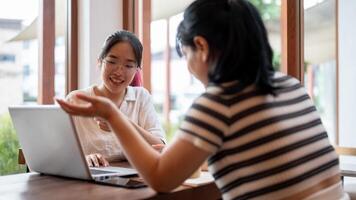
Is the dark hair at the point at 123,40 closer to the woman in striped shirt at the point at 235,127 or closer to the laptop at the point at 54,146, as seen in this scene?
the laptop at the point at 54,146

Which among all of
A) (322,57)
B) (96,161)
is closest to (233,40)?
(96,161)

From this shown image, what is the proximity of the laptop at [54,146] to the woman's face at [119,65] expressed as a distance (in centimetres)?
61

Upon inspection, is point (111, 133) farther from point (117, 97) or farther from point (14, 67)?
point (14, 67)

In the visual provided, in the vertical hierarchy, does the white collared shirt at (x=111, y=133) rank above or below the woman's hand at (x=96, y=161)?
above

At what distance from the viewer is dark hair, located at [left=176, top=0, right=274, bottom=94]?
1.03 meters

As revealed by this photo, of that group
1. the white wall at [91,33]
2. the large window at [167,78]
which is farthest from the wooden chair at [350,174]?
the white wall at [91,33]

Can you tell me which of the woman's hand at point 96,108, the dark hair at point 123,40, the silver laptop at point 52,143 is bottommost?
the silver laptop at point 52,143

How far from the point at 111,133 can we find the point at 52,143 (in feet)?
2.09

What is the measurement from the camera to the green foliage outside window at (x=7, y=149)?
2.89 meters

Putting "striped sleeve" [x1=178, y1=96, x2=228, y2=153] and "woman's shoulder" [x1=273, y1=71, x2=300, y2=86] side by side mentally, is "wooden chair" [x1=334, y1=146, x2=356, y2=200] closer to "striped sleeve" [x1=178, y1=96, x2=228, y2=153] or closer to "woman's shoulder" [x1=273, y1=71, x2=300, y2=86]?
"woman's shoulder" [x1=273, y1=71, x2=300, y2=86]

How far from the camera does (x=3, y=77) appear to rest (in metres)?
2.95

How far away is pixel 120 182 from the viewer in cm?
134

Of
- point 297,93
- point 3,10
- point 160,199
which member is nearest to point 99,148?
point 160,199

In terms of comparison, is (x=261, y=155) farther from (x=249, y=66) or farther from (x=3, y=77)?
(x=3, y=77)
